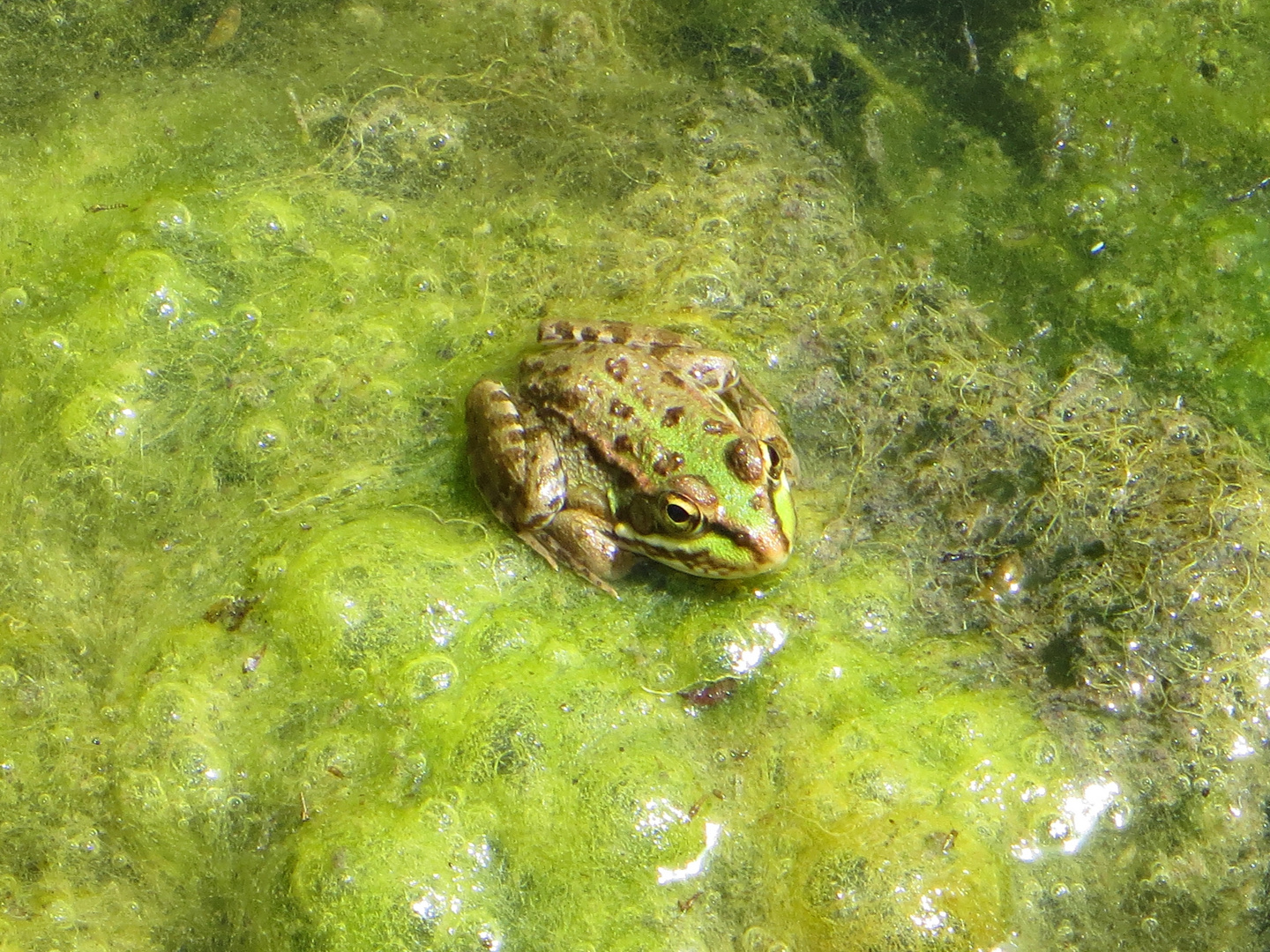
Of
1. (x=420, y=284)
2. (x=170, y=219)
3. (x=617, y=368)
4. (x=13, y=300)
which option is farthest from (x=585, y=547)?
(x=13, y=300)

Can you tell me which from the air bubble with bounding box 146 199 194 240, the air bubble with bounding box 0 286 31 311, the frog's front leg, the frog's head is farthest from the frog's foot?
the air bubble with bounding box 0 286 31 311

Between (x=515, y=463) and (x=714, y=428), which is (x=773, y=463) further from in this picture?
(x=515, y=463)

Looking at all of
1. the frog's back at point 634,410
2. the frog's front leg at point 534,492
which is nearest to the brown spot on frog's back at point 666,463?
the frog's back at point 634,410

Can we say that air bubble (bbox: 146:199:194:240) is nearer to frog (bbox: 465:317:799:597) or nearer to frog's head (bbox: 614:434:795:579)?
frog (bbox: 465:317:799:597)

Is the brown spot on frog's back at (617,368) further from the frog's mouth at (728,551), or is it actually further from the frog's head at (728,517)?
the frog's mouth at (728,551)

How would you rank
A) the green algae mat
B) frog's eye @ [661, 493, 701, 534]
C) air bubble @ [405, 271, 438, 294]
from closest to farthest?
the green algae mat
frog's eye @ [661, 493, 701, 534]
air bubble @ [405, 271, 438, 294]

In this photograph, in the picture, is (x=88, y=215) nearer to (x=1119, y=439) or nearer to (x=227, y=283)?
(x=227, y=283)

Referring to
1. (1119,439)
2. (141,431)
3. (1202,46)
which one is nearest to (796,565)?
(1119,439)
